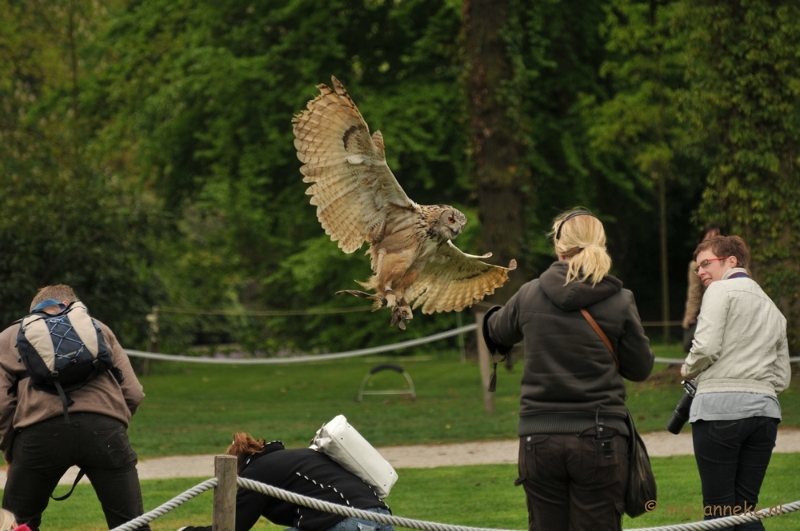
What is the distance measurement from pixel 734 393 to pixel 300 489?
2.06 metres

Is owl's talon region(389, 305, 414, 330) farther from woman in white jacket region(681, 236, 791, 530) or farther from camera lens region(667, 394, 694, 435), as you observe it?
woman in white jacket region(681, 236, 791, 530)

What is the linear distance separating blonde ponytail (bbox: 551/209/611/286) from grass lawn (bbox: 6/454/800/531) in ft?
10.0

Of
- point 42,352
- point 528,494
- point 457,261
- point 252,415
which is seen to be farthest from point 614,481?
point 252,415

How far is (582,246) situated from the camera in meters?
3.83

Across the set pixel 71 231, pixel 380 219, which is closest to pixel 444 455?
pixel 380 219

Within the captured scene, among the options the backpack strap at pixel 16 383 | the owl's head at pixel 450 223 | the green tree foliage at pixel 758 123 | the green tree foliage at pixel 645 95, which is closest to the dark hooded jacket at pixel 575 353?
the backpack strap at pixel 16 383

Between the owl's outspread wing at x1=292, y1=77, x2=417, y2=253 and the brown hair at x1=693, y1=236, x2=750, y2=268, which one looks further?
the owl's outspread wing at x1=292, y1=77, x2=417, y2=253

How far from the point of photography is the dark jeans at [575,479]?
3635 millimetres

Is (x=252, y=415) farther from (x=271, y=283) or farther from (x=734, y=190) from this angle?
(x=271, y=283)

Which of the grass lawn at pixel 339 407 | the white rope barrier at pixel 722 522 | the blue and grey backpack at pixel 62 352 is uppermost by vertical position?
the blue and grey backpack at pixel 62 352

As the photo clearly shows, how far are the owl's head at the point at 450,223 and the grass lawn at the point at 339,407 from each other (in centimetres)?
327

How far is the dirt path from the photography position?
28.2ft

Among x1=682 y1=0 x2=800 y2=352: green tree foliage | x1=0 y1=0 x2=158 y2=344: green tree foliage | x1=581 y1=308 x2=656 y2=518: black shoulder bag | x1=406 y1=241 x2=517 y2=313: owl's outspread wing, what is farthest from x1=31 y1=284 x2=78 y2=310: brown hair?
x1=0 y1=0 x2=158 y2=344: green tree foliage

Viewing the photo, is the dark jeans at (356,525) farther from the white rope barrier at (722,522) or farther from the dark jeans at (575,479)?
the white rope barrier at (722,522)
